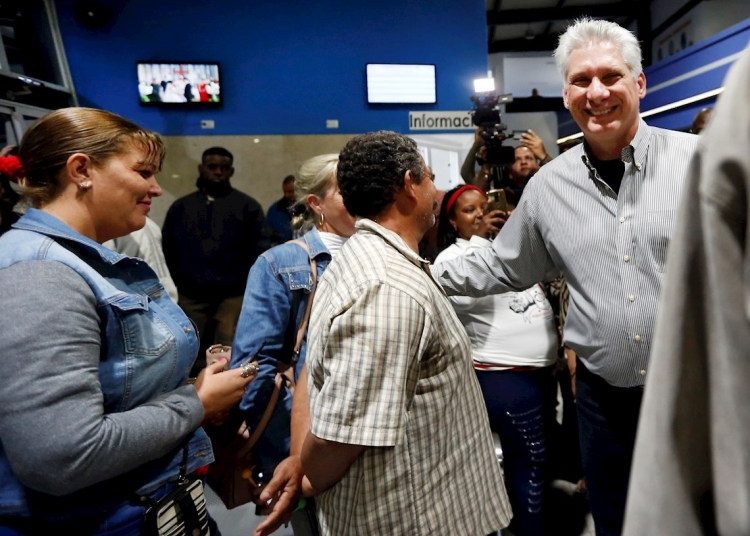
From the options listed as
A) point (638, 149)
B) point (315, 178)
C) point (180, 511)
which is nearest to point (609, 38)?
point (638, 149)

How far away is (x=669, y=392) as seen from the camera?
42 centimetres

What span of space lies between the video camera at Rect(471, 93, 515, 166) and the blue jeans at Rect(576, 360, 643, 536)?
4.90 ft

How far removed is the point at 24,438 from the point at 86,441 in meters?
0.10

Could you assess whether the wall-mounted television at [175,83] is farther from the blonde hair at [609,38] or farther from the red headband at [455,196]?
the blonde hair at [609,38]

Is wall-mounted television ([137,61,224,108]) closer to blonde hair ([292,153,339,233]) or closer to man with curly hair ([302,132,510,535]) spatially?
blonde hair ([292,153,339,233])

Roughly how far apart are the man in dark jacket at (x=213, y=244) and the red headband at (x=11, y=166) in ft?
9.42

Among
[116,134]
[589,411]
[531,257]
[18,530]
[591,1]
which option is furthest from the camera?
[591,1]

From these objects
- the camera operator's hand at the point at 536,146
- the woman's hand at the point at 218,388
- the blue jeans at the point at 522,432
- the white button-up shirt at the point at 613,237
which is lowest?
the blue jeans at the point at 522,432

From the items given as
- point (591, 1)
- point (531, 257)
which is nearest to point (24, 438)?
point (531, 257)

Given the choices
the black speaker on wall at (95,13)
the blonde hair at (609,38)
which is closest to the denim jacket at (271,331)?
the blonde hair at (609,38)

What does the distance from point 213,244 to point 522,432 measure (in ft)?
9.67

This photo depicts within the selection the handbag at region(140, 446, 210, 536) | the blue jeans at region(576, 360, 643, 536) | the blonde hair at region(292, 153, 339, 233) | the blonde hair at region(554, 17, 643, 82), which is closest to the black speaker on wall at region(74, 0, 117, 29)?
the blonde hair at region(292, 153, 339, 233)

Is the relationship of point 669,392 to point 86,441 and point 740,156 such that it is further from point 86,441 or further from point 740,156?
point 86,441

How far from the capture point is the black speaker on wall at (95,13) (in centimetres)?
465
